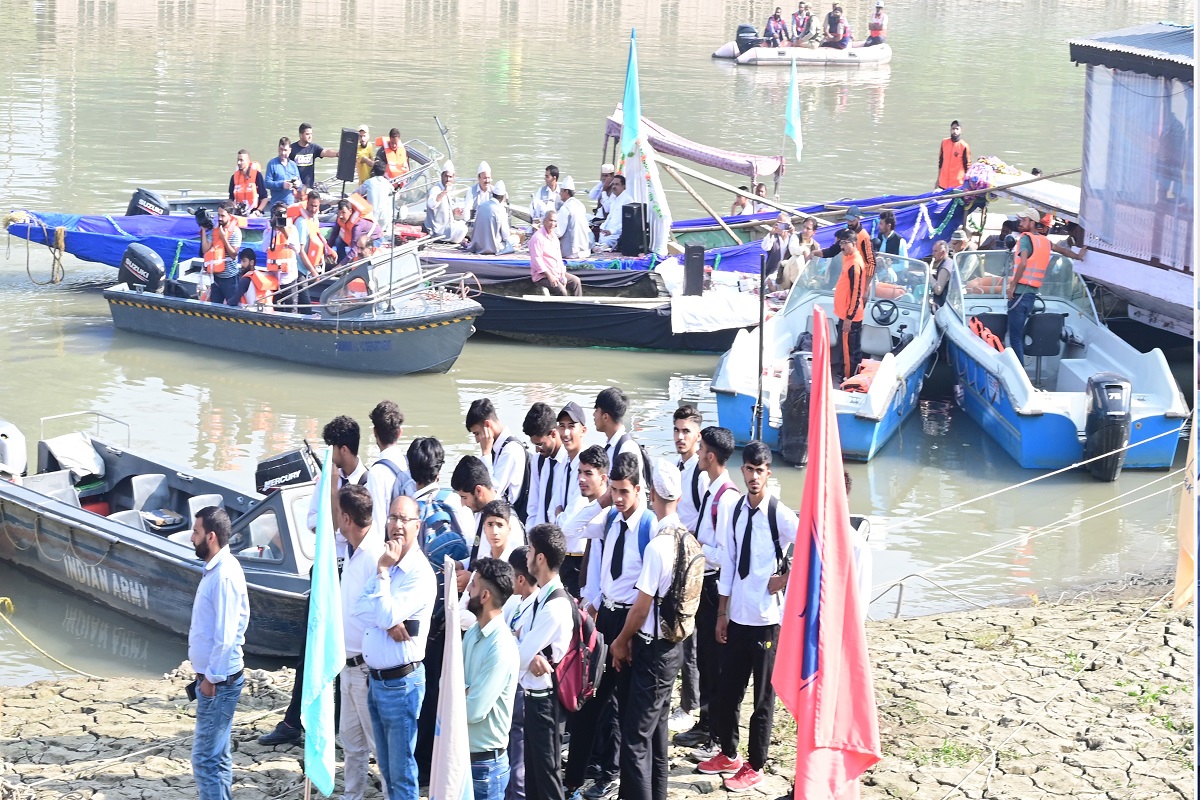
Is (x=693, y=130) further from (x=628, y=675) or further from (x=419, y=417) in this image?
(x=628, y=675)

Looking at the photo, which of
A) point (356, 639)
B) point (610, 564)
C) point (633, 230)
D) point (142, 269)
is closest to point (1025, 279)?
point (633, 230)

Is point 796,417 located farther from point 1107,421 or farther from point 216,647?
point 216,647

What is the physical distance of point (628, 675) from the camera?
670cm

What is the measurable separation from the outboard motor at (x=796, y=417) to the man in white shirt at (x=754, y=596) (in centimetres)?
615

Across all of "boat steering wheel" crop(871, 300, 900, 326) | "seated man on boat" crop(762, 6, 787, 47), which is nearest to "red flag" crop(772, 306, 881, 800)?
"boat steering wheel" crop(871, 300, 900, 326)

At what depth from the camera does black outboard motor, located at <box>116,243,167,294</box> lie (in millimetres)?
16969

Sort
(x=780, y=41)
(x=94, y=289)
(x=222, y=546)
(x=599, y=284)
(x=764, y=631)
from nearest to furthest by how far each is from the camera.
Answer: (x=222, y=546), (x=764, y=631), (x=599, y=284), (x=94, y=289), (x=780, y=41)

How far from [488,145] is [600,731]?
2435 cm

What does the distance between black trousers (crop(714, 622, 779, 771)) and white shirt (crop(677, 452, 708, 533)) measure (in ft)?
2.22

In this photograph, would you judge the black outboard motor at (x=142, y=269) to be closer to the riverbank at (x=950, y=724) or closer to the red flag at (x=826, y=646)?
the riverbank at (x=950, y=724)

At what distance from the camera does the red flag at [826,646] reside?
581 cm

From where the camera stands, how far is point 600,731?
273 inches

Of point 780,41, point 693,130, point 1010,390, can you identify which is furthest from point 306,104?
point 1010,390

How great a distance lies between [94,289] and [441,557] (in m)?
13.7
